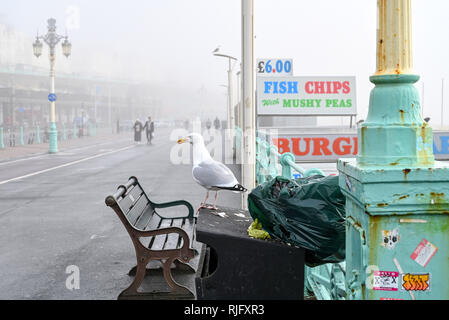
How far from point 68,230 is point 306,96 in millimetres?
11973

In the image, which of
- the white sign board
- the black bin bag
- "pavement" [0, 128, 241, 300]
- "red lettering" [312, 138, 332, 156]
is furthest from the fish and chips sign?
the black bin bag

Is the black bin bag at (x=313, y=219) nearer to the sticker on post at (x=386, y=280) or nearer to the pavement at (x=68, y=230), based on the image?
the sticker on post at (x=386, y=280)

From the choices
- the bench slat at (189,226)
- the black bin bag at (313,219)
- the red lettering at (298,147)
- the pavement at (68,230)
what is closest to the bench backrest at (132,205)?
the bench slat at (189,226)

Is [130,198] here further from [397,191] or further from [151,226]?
[397,191]

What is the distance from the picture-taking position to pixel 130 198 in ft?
18.4

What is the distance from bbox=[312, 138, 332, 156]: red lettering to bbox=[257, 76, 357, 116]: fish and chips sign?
5.00 m

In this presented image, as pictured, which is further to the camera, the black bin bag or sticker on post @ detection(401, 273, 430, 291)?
the black bin bag

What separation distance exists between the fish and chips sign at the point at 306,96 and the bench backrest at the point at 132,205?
11832mm

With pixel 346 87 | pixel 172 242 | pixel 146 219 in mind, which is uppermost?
pixel 346 87

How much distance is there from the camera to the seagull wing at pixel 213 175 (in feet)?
19.5

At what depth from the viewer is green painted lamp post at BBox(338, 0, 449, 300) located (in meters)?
2.34

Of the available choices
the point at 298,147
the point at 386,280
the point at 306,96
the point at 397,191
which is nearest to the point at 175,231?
the point at 386,280

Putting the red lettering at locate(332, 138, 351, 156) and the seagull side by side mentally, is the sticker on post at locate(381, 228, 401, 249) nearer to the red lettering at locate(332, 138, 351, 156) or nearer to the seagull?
the seagull
